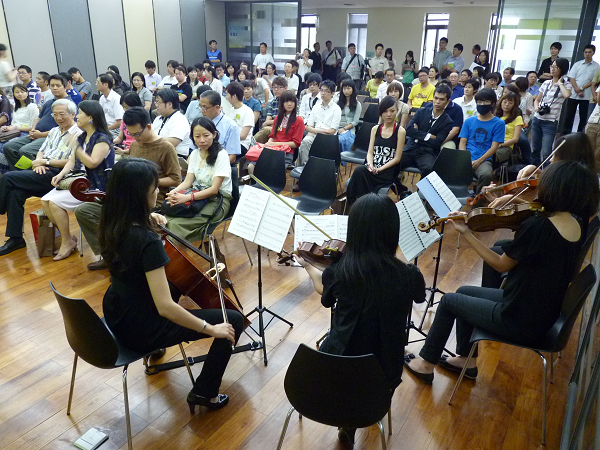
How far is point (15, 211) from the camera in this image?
151 inches

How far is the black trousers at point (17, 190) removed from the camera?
150 inches

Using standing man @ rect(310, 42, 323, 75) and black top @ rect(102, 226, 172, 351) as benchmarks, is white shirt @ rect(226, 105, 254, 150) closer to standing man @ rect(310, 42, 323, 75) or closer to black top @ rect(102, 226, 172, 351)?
black top @ rect(102, 226, 172, 351)

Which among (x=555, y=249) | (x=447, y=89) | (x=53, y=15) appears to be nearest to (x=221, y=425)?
(x=555, y=249)

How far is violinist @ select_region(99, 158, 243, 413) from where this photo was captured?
1802mm

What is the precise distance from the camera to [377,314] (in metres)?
1.67

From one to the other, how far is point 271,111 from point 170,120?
104 inches

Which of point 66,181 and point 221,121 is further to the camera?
point 221,121

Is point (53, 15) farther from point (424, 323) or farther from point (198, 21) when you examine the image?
point (424, 323)

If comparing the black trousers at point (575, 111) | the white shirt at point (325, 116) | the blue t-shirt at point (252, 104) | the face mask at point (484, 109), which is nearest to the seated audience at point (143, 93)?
the blue t-shirt at point (252, 104)

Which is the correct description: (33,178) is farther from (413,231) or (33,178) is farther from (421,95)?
(421,95)

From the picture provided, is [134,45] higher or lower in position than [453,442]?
higher

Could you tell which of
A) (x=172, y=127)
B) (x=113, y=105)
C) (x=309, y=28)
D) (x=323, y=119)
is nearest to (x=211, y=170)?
(x=172, y=127)

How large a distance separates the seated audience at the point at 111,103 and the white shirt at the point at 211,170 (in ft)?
8.14

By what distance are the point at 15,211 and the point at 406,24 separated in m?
13.4
